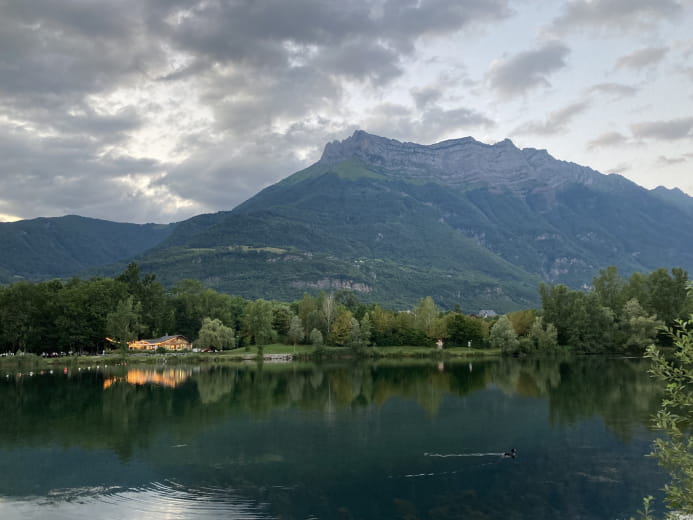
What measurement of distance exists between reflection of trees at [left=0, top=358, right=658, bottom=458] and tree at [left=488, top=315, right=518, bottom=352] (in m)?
24.2

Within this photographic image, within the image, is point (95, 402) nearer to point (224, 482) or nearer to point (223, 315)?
point (224, 482)

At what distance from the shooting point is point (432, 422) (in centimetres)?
5259

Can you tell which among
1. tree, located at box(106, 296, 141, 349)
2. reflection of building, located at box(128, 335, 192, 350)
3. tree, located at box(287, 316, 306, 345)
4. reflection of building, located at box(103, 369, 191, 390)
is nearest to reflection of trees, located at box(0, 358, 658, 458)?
reflection of building, located at box(103, 369, 191, 390)

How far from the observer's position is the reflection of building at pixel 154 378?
88.6 m

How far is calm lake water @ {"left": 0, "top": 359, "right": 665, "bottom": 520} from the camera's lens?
97.6ft

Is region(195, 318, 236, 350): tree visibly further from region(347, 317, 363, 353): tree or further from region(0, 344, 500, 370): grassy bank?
region(347, 317, 363, 353): tree

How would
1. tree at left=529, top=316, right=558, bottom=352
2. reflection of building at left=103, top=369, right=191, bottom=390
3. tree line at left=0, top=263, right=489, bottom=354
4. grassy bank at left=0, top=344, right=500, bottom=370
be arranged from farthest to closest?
tree at left=529, top=316, right=558, bottom=352 < tree line at left=0, top=263, right=489, bottom=354 < grassy bank at left=0, top=344, right=500, bottom=370 < reflection of building at left=103, top=369, right=191, bottom=390

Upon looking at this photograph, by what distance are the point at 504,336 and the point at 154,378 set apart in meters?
80.9

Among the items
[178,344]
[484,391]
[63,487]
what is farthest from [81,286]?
[63,487]

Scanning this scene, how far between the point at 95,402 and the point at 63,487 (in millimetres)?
37068

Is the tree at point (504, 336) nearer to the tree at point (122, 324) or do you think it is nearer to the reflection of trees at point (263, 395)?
the reflection of trees at point (263, 395)

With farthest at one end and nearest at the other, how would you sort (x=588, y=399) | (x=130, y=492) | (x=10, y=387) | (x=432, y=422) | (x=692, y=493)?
1. (x=10, y=387)
2. (x=588, y=399)
3. (x=432, y=422)
4. (x=130, y=492)
5. (x=692, y=493)

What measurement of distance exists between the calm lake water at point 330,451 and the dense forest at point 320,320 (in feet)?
164

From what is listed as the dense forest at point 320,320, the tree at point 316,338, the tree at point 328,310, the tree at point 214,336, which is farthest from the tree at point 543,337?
Result: the tree at point 214,336
